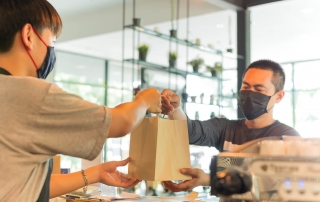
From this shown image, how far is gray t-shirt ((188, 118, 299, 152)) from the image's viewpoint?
6.94ft

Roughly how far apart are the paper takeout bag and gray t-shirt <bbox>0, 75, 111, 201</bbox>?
47 centimetres

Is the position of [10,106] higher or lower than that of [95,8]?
lower

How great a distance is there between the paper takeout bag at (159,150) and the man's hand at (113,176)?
0.03 m

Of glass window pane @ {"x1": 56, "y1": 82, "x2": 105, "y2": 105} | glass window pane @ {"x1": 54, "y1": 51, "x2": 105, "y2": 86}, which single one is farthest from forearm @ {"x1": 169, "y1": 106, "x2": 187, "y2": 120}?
glass window pane @ {"x1": 56, "y1": 82, "x2": 105, "y2": 105}

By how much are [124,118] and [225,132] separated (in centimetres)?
118

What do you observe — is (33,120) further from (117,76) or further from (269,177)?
(117,76)

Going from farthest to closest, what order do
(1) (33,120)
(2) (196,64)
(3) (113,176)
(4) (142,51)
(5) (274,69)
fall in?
(2) (196,64)
(4) (142,51)
(5) (274,69)
(3) (113,176)
(1) (33,120)

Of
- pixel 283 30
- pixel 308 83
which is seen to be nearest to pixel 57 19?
pixel 283 30

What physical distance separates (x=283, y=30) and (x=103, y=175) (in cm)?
660

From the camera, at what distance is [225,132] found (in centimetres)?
226

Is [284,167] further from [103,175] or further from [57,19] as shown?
[103,175]

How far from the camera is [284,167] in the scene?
76 centimetres

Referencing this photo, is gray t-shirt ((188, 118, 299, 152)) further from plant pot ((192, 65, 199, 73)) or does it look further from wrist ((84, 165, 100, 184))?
plant pot ((192, 65, 199, 73))

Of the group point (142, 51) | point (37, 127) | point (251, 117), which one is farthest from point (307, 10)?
point (37, 127)
